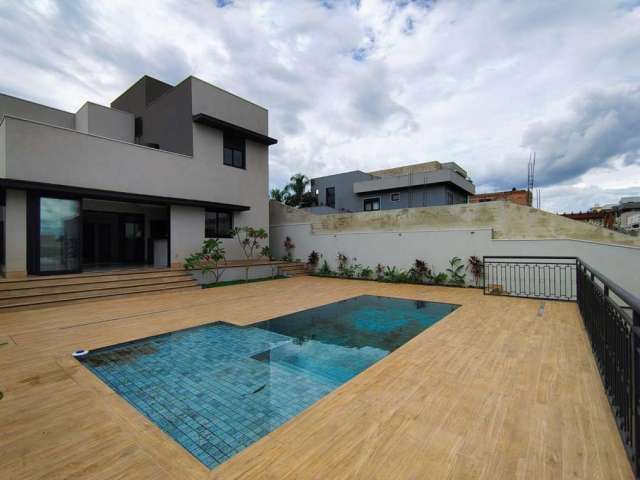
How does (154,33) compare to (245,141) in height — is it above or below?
above

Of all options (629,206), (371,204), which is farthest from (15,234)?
(629,206)

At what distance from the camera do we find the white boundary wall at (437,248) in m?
7.38


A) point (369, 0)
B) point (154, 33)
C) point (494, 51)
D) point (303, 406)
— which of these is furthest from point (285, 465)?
point (154, 33)

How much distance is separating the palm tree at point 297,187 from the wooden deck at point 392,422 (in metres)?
21.1

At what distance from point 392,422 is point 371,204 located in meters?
19.6

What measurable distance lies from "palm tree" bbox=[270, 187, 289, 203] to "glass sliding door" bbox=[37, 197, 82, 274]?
17.6 m

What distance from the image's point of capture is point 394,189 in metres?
19.8

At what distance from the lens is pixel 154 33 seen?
27.7ft

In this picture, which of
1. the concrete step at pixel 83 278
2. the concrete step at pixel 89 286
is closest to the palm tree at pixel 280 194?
the concrete step at pixel 83 278

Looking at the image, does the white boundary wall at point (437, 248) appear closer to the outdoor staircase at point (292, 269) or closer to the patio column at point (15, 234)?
the outdoor staircase at point (292, 269)

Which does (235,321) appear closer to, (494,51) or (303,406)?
(303,406)

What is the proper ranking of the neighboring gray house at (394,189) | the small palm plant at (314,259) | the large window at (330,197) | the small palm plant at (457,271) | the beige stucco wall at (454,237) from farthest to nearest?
the large window at (330,197) → the neighboring gray house at (394,189) → the small palm plant at (314,259) → the small palm plant at (457,271) → the beige stucco wall at (454,237)

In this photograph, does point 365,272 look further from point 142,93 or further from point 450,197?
point 142,93

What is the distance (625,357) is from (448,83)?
9.60 metres
